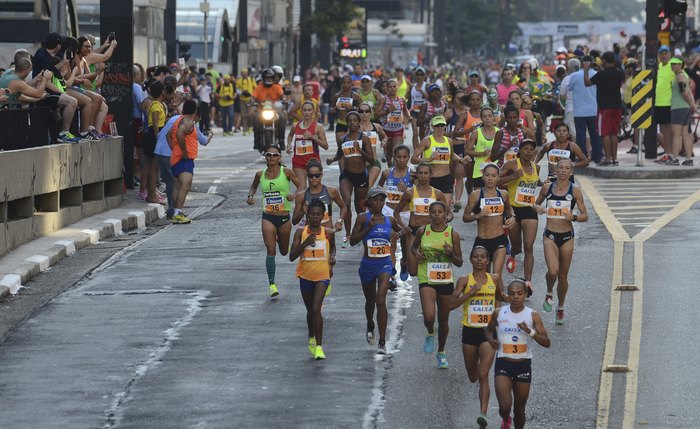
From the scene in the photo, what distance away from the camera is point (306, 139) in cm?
2247

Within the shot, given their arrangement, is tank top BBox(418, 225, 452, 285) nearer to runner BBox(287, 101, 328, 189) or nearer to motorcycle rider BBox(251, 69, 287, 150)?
runner BBox(287, 101, 328, 189)

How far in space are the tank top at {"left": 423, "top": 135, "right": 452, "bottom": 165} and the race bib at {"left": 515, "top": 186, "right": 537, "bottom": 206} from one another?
8.96 feet

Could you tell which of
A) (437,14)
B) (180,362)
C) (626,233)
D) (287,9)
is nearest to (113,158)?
(626,233)

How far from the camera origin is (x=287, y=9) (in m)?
92.9

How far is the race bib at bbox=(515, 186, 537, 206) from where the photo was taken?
17641 mm

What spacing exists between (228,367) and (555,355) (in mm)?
2830

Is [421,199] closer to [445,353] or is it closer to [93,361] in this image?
[445,353]

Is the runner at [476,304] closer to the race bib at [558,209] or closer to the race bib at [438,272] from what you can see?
the race bib at [438,272]

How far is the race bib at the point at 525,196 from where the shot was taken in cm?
1764

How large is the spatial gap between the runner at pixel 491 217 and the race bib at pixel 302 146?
6740mm

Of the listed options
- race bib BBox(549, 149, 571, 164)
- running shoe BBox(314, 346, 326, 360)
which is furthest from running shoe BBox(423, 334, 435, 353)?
race bib BBox(549, 149, 571, 164)

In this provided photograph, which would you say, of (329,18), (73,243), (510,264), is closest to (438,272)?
(510,264)

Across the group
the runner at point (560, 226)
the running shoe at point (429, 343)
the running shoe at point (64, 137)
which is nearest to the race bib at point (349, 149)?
the running shoe at point (64, 137)

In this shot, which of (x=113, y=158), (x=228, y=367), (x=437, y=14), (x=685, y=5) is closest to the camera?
(x=228, y=367)
